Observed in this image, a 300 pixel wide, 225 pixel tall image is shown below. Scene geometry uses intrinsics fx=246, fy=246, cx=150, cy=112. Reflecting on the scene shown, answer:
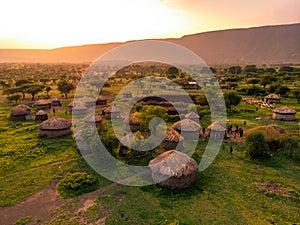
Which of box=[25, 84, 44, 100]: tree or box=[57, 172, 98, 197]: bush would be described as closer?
box=[57, 172, 98, 197]: bush

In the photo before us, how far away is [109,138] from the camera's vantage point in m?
19.8

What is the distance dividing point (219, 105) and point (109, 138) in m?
22.4

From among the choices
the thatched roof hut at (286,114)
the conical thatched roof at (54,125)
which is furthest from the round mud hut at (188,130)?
the thatched roof hut at (286,114)

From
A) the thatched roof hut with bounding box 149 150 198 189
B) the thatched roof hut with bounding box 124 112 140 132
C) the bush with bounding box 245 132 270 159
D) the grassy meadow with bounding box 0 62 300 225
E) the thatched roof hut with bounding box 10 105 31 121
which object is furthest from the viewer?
the thatched roof hut with bounding box 10 105 31 121

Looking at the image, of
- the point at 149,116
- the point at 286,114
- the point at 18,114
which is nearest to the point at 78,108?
the point at 18,114

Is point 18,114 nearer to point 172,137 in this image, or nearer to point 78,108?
point 78,108

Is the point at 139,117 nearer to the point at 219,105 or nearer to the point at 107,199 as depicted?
the point at 107,199

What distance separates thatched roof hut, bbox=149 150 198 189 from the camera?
15.1 metres

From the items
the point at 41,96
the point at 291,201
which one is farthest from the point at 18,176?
the point at 41,96

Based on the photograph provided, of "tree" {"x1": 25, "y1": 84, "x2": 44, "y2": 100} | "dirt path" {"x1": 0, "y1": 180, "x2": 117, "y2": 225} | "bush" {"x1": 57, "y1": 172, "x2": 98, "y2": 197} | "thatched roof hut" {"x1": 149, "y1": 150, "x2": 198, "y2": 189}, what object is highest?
"tree" {"x1": 25, "y1": 84, "x2": 44, "y2": 100}

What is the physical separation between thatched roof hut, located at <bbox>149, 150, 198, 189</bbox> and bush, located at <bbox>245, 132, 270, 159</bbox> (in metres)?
6.56

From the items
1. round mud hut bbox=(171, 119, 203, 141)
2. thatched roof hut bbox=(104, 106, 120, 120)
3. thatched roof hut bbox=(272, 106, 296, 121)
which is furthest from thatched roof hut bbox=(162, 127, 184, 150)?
thatched roof hut bbox=(272, 106, 296, 121)

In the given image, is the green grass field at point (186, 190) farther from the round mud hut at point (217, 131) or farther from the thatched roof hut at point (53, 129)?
the round mud hut at point (217, 131)

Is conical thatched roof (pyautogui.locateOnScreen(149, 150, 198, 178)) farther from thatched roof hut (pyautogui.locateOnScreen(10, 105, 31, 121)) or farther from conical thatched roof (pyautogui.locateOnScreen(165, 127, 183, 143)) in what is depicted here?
thatched roof hut (pyautogui.locateOnScreen(10, 105, 31, 121))
